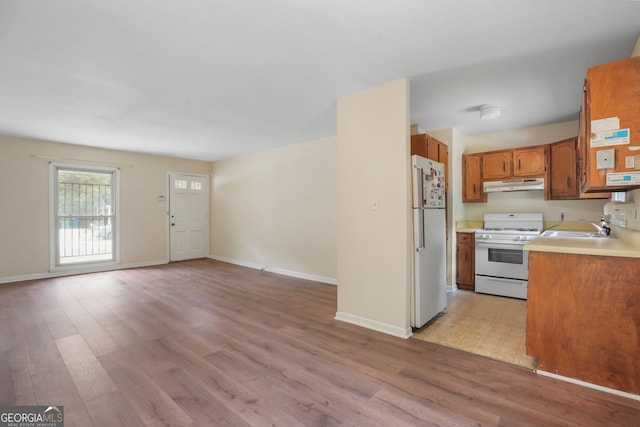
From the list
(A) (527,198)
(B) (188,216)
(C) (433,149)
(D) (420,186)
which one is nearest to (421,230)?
(D) (420,186)

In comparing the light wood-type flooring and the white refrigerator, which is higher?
the white refrigerator

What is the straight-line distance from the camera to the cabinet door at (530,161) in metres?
4.15

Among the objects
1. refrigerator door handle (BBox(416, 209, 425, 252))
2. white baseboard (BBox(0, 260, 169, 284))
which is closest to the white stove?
refrigerator door handle (BBox(416, 209, 425, 252))

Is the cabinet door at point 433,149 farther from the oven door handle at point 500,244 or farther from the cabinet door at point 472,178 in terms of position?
the oven door handle at point 500,244

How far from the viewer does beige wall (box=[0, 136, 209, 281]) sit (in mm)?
4898

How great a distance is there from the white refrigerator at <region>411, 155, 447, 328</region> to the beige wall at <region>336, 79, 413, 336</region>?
13cm

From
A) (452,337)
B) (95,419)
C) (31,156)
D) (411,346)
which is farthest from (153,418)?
(31,156)

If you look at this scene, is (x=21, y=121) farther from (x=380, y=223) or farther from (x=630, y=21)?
(x=630, y=21)

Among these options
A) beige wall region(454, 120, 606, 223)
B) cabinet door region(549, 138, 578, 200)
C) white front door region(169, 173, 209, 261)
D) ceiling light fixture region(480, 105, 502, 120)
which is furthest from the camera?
white front door region(169, 173, 209, 261)

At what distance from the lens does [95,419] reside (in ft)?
5.56

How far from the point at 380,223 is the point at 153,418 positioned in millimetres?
2316

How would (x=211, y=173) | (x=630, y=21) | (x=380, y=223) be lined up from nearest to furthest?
(x=630, y=21) → (x=380, y=223) → (x=211, y=173)

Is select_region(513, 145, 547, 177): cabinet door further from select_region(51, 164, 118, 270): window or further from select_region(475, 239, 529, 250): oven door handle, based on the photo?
select_region(51, 164, 118, 270): window

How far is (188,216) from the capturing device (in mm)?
7203
